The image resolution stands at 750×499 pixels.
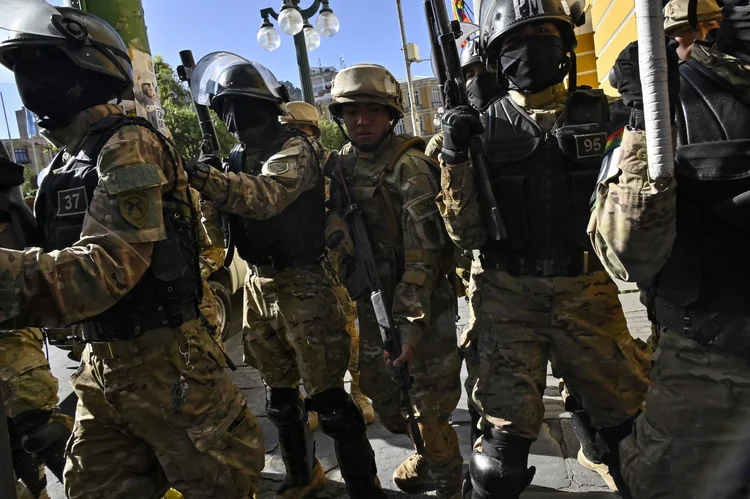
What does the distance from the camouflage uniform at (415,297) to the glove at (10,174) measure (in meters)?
1.57

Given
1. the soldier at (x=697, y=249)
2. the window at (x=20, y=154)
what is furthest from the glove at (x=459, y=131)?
the window at (x=20, y=154)

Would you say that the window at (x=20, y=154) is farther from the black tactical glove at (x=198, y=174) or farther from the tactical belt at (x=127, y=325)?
the tactical belt at (x=127, y=325)

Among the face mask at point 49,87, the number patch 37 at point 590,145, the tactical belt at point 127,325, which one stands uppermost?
the face mask at point 49,87

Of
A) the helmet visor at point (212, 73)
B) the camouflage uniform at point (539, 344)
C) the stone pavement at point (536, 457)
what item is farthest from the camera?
the helmet visor at point (212, 73)

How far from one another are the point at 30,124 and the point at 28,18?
0.52 m

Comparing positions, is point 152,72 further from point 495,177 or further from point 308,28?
point 308,28

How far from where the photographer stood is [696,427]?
4.84 feet

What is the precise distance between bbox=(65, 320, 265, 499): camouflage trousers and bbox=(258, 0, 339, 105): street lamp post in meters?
6.00

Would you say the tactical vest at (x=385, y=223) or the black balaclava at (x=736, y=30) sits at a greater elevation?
the black balaclava at (x=736, y=30)

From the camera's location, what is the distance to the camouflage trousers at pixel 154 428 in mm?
1946

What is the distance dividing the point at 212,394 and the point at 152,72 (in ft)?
7.66

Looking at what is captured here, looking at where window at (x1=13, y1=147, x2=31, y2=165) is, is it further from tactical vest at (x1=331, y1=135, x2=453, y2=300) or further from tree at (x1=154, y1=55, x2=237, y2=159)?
tree at (x1=154, y1=55, x2=237, y2=159)

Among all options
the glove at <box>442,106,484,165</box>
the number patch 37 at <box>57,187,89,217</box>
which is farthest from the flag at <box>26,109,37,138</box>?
the glove at <box>442,106,484,165</box>

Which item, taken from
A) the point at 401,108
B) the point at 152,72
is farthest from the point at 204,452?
the point at 152,72
